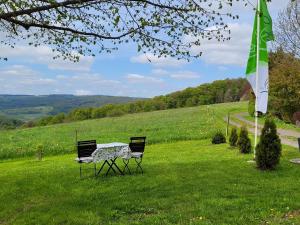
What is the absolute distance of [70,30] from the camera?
11.3m

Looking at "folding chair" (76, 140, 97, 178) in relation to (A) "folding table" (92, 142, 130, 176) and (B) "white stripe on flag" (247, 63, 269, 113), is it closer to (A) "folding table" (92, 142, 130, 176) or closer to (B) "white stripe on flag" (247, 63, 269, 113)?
(A) "folding table" (92, 142, 130, 176)

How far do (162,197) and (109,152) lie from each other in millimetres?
3904

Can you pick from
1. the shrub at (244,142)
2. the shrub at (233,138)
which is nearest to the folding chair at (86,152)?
the shrub at (244,142)

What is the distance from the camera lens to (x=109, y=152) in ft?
46.1

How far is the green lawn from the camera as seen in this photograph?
8688mm

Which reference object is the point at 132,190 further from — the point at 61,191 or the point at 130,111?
the point at 130,111

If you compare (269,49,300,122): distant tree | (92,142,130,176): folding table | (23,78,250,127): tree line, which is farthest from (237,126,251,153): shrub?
(23,78,250,127): tree line

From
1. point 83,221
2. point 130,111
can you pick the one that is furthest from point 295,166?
point 130,111

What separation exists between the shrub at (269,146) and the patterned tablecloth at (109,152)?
4.41 meters

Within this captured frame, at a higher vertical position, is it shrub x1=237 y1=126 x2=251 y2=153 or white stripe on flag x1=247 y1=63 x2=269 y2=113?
white stripe on flag x1=247 y1=63 x2=269 y2=113

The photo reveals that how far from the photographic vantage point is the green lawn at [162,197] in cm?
869

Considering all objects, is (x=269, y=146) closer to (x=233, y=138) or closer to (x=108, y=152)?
(x=108, y=152)

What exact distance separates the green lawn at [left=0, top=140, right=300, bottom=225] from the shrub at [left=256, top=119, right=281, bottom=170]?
0.42 metres

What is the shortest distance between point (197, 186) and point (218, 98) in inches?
4605
